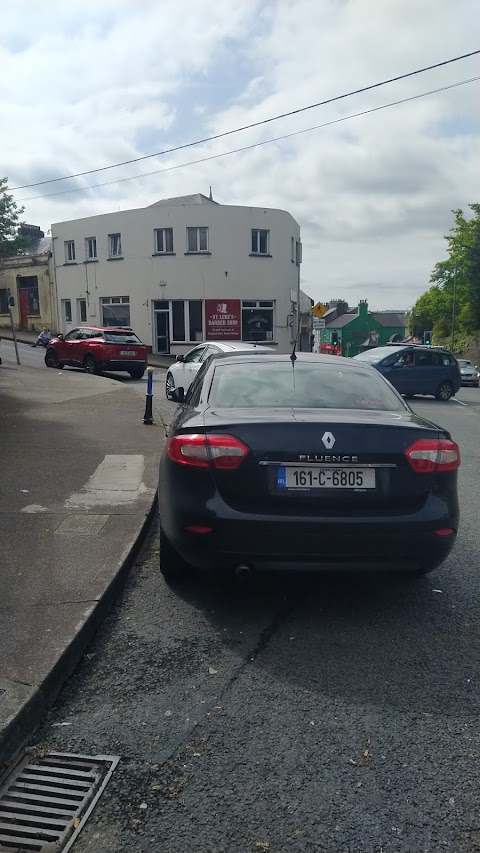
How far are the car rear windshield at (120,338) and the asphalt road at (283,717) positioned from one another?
59.8 ft

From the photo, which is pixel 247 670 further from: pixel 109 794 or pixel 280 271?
pixel 280 271

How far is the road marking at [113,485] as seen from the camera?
6330 millimetres

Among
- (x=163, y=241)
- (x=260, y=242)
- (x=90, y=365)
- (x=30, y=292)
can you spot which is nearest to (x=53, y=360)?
(x=90, y=365)

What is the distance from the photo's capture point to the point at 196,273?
34125 mm

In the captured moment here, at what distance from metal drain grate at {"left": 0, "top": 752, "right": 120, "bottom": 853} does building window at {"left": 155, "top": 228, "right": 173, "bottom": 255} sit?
109 ft

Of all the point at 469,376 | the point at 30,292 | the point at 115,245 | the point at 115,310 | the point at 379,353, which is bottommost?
the point at 469,376

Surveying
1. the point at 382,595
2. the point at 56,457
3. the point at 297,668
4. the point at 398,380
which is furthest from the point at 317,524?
the point at 398,380

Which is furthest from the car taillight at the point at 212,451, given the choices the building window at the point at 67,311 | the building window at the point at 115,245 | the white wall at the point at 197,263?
the building window at the point at 67,311

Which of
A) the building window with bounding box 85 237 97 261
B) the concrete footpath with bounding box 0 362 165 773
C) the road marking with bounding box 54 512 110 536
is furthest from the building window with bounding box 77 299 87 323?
the road marking with bounding box 54 512 110 536

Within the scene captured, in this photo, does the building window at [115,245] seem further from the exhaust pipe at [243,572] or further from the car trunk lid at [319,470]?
the exhaust pipe at [243,572]

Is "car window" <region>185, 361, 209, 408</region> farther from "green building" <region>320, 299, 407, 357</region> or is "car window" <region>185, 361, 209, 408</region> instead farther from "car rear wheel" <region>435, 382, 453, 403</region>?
"green building" <region>320, 299, 407, 357</region>

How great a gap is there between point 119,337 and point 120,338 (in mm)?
61

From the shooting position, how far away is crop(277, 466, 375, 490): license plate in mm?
3758

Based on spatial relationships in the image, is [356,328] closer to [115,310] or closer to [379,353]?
[115,310]
